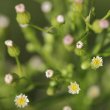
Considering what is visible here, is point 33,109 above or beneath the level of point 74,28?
beneath

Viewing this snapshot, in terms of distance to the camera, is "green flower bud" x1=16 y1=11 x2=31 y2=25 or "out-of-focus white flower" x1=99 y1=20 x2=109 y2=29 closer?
"out-of-focus white flower" x1=99 y1=20 x2=109 y2=29

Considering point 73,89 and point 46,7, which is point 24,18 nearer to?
point 73,89

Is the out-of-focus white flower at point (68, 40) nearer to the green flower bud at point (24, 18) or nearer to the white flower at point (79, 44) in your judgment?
the white flower at point (79, 44)

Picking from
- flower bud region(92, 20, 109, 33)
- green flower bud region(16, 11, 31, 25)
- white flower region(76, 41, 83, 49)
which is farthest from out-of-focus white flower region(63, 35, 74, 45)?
green flower bud region(16, 11, 31, 25)

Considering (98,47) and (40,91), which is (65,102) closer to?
(40,91)

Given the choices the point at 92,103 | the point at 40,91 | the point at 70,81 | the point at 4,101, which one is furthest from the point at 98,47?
the point at 40,91

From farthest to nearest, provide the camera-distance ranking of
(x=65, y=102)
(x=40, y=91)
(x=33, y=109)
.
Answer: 1. (x=40, y=91)
2. (x=65, y=102)
3. (x=33, y=109)

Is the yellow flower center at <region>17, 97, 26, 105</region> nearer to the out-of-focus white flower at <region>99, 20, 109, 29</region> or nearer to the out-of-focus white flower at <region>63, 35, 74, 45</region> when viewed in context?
the out-of-focus white flower at <region>63, 35, 74, 45</region>

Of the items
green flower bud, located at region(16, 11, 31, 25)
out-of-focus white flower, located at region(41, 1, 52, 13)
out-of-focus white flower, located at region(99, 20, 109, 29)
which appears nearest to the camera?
out-of-focus white flower, located at region(99, 20, 109, 29)
